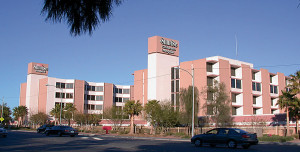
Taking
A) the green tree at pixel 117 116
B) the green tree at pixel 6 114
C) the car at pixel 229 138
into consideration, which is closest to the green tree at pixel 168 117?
the green tree at pixel 117 116

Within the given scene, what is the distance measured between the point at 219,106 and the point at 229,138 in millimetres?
25630

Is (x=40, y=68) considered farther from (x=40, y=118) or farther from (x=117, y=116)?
(x=117, y=116)

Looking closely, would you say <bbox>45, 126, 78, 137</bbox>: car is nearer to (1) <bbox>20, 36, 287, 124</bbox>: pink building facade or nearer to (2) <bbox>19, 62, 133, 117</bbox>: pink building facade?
(1) <bbox>20, 36, 287, 124</bbox>: pink building facade

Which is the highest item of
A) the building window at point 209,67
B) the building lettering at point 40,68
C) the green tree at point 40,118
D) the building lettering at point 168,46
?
the building lettering at point 168,46

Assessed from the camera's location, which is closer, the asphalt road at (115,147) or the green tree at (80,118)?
the asphalt road at (115,147)

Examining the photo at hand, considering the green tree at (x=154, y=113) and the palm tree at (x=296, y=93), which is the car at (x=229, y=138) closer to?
the palm tree at (x=296, y=93)

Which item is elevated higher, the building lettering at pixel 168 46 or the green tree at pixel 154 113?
the building lettering at pixel 168 46

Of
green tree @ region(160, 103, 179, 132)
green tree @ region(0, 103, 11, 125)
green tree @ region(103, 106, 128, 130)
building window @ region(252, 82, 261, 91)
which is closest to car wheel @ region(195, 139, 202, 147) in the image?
green tree @ region(160, 103, 179, 132)

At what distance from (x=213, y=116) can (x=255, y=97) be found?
2812 cm

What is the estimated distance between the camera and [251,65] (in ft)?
245

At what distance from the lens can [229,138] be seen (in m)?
22.8

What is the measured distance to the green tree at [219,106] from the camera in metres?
48.0

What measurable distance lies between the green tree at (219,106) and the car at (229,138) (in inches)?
957

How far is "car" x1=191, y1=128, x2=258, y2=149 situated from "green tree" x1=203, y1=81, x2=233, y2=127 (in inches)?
957
